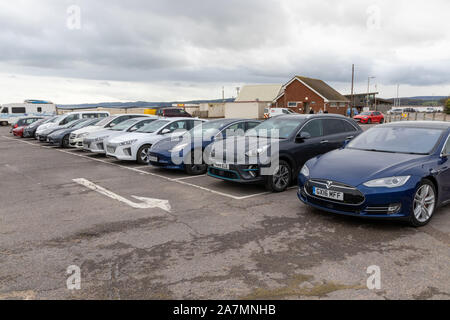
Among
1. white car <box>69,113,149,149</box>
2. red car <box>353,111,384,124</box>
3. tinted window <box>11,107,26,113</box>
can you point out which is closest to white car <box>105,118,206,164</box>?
white car <box>69,113,149,149</box>

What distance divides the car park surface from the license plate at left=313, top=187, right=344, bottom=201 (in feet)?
1.43

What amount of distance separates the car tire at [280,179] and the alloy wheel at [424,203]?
279 cm

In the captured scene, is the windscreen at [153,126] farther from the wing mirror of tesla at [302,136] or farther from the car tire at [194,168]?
the wing mirror of tesla at [302,136]

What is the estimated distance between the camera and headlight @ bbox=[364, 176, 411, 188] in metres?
4.64

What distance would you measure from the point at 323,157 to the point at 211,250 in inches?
110

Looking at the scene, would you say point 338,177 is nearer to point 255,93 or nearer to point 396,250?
point 396,250

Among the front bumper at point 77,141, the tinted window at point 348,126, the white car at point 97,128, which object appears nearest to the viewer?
the tinted window at point 348,126

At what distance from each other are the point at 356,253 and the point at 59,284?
3.34 metres

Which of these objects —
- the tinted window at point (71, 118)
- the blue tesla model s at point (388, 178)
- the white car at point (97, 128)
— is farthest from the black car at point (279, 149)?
the tinted window at point (71, 118)

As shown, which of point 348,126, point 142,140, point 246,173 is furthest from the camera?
point 142,140

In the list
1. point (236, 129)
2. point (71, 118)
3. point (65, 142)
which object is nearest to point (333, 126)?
point (236, 129)

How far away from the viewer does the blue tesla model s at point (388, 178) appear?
15.2 ft

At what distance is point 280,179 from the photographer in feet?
23.4

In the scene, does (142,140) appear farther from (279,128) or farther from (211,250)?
(211,250)
